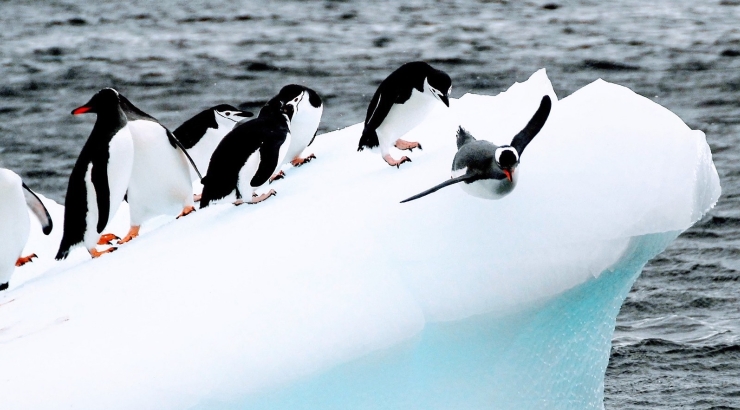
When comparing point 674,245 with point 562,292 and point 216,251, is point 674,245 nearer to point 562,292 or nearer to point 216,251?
point 562,292

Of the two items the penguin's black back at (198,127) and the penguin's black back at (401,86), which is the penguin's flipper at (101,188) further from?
the penguin's black back at (401,86)

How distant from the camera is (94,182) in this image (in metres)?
4.08

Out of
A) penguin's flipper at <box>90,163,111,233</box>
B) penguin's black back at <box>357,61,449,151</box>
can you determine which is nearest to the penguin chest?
penguin's black back at <box>357,61,449,151</box>

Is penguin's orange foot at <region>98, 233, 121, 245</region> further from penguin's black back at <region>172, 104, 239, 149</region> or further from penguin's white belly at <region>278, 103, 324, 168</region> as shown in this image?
penguin's white belly at <region>278, 103, 324, 168</region>

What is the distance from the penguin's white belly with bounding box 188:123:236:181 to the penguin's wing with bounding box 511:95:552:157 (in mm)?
1520

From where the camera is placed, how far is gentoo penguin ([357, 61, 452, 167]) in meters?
3.97

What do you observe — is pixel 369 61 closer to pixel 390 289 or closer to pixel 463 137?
pixel 463 137

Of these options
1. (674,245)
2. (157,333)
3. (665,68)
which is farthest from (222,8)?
(157,333)

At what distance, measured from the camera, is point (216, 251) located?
3680 millimetres

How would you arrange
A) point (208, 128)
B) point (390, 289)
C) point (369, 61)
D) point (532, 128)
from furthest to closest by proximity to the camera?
point (369, 61) < point (208, 128) < point (532, 128) < point (390, 289)

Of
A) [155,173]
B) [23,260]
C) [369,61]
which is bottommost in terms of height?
[369,61]

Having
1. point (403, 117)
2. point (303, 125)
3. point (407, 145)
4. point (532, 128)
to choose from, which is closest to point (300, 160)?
point (303, 125)

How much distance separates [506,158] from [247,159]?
41.1 inches

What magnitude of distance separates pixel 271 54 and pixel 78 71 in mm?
1997
